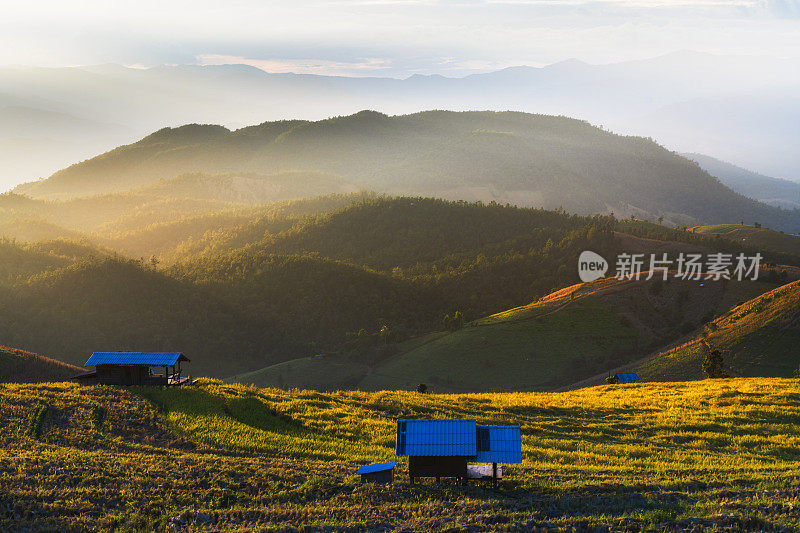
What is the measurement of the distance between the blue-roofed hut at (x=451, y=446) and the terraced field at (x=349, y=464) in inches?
28.7

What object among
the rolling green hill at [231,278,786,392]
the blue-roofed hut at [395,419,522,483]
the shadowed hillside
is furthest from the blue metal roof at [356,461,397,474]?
the rolling green hill at [231,278,786,392]

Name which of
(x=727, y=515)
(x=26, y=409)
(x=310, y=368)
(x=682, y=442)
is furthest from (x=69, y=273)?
(x=727, y=515)

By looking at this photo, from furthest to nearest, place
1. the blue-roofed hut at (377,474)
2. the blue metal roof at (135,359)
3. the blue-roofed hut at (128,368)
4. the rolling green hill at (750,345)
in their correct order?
the rolling green hill at (750,345) → the blue-roofed hut at (128,368) → the blue metal roof at (135,359) → the blue-roofed hut at (377,474)

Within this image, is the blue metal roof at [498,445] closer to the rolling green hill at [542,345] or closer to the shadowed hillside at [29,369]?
the shadowed hillside at [29,369]

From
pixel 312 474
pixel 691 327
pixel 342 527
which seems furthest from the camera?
pixel 691 327

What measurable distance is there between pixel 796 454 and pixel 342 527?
28.3 metres

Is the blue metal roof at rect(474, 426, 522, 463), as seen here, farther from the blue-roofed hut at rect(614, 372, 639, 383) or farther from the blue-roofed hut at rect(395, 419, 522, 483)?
the blue-roofed hut at rect(614, 372, 639, 383)

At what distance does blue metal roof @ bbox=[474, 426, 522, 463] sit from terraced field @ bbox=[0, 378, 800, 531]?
1316 mm

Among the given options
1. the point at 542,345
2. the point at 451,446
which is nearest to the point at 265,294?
the point at 542,345

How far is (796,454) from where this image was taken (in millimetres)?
34938

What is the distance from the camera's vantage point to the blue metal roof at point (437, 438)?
25.6 m

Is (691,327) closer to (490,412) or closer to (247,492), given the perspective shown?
(490,412)

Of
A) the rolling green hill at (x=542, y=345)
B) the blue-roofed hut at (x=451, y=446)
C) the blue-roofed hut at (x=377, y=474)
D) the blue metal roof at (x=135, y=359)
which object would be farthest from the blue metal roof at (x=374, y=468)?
the rolling green hill at (x=542, y=345)

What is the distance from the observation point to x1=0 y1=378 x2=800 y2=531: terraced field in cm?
2181
